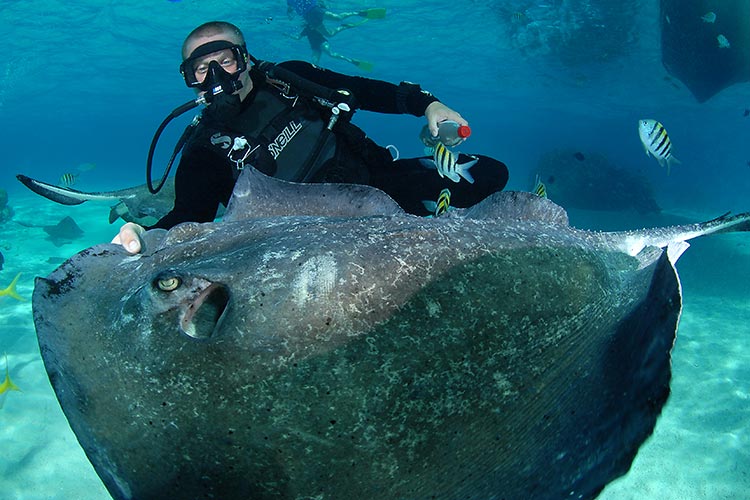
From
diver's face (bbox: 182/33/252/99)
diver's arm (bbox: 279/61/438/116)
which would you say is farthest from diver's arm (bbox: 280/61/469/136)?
diver's face (bbox: 182/33/252/99)

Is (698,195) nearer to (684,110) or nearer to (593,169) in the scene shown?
(684,110)

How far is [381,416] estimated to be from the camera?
128 cm

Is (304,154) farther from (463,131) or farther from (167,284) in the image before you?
(167,284)

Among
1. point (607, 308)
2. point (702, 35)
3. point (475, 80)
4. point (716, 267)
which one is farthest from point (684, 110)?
point (607, 308)

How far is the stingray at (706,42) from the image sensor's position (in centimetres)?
1894

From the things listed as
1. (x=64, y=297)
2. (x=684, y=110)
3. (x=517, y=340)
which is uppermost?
(x=517, y=340)

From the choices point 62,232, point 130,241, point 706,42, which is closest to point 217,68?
point 130,241

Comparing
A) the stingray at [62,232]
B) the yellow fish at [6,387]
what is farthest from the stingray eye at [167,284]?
the stingray at [62,232]

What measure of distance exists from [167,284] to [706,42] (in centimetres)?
2793

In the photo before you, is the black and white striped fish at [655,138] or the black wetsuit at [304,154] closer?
the black wetsuit at [304,154]

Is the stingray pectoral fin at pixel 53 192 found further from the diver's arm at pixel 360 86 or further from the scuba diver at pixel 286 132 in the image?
the diver's arm at pixel 360 86

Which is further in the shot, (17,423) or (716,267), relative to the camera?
(716,267)

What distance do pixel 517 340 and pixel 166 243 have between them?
5.18 feet

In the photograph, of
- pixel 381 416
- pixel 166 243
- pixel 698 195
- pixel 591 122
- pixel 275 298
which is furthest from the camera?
pixel 591 122
